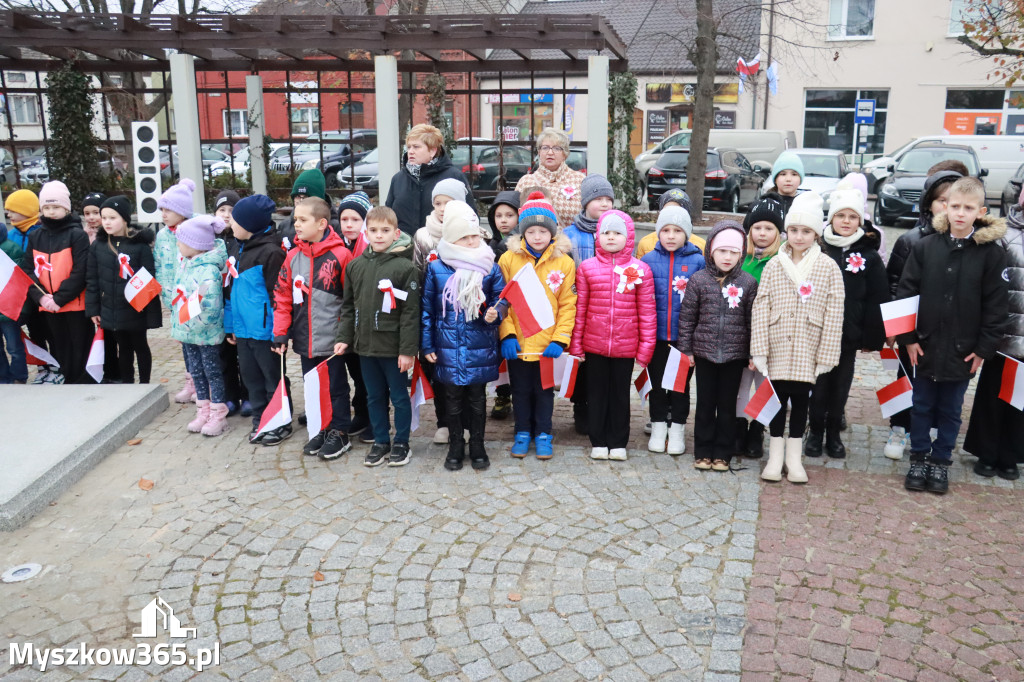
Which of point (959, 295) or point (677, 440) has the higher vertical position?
point (959, 295)

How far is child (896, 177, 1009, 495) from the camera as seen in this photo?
5.01 metres

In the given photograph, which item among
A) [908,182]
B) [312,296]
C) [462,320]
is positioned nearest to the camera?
[462,320]

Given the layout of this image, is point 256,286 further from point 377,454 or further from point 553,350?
point 553,350

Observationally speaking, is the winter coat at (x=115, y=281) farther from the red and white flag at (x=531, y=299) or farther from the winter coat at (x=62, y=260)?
the red and white flag at (x=531, y=299)

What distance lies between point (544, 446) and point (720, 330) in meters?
1.41

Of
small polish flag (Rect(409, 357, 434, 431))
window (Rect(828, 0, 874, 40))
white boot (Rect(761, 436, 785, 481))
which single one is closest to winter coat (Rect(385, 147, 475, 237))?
small polish flag (Rect(409, 357, 434, 431))

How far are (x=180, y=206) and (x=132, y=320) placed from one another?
104cm

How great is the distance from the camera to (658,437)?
19.4 feet

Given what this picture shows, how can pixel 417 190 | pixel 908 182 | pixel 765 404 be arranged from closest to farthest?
pixel 765 404, pixel 417 190, pixel 908 182

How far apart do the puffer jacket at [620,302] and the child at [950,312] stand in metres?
1.56

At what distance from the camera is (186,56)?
1233cm

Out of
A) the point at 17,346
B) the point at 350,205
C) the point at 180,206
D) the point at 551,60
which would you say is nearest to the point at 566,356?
the point at 350,205

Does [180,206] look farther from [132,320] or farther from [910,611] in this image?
[910,611]

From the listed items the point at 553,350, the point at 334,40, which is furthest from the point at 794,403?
the point at 334,40
